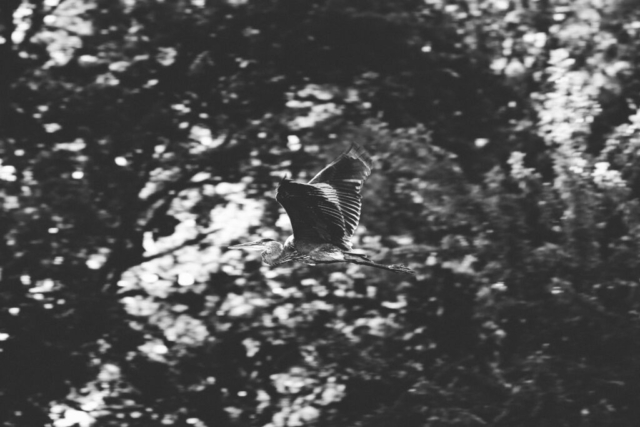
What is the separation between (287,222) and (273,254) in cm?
444

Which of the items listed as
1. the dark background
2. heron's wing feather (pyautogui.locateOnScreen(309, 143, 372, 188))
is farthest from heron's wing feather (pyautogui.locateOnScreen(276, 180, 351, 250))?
the dark background

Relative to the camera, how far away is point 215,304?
396 inches

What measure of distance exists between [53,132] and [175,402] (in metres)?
3.01

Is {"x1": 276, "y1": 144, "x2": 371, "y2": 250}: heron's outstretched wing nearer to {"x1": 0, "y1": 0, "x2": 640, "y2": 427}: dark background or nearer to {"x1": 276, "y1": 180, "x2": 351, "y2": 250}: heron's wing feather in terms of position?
{"x1": 276, "y1": 180, "x2": 351, "y2": 250}: heron's wing feather

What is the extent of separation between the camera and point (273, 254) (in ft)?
18.4

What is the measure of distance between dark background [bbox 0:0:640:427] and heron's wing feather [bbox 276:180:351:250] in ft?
13.8

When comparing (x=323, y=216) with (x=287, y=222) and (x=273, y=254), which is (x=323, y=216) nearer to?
(x=273, y=254)

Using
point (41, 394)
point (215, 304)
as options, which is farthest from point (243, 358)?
point (41, 394)

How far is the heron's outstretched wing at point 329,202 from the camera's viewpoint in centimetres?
500

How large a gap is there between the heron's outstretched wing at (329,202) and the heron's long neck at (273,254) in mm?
241

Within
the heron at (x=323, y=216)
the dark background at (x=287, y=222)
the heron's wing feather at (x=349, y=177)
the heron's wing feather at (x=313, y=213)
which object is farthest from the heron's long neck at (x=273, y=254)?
the dark background at (x=287, y=222)

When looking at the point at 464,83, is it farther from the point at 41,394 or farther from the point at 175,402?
the point at 41,394

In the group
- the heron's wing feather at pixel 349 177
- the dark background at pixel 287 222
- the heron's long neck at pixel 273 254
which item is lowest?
the dark background at pixel 287 222

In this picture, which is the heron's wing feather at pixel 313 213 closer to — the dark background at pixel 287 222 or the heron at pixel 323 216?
the heron at pixel 323 216
